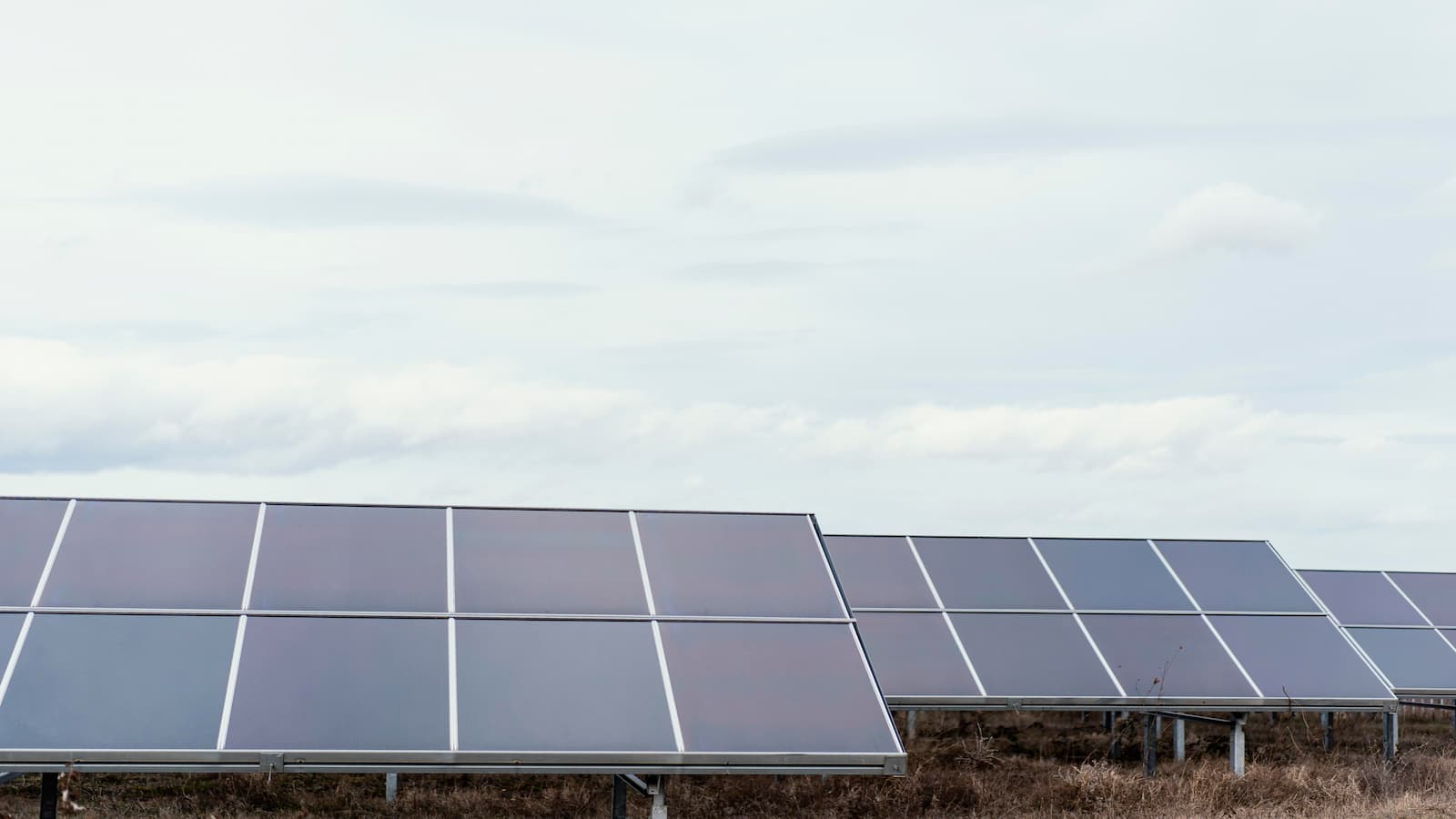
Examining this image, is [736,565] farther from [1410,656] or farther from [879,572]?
[1410,656]

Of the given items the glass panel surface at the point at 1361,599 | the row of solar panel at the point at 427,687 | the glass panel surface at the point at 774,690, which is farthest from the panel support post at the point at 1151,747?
the glass panel surface at the point at 1361,599

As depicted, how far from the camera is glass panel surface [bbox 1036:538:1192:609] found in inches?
773

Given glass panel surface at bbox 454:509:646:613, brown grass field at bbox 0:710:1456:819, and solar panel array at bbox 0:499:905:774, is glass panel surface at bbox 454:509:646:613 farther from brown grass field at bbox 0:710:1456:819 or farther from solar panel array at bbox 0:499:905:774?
brown grass field at bbox 0:710:1456:819

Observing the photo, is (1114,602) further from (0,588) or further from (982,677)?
(0,588)

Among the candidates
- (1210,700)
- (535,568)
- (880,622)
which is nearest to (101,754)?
(535,568)

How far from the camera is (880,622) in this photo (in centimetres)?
1866

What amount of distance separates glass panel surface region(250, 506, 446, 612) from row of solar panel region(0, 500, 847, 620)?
0.02 m

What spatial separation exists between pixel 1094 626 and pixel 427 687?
399 inches

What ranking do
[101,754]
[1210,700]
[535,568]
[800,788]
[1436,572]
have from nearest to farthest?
[101,754]
[535,568]
[800,788]
[1210,700]
[1436,572]

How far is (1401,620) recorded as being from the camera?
25.5 m

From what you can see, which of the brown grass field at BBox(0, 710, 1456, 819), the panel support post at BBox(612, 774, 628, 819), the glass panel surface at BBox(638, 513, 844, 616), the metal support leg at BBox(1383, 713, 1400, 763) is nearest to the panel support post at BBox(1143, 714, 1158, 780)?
the brown grass field at BBox(0, 710, 1456, 819)

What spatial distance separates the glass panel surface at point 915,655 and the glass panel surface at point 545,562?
406 cm

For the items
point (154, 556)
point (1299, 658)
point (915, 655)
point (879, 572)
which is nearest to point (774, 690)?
point (915, 655)

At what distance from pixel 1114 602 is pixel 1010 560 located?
1.65 m
